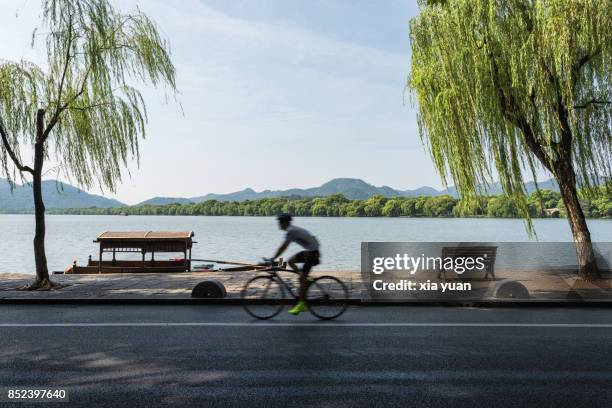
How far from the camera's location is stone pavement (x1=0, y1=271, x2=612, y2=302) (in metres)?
11.8

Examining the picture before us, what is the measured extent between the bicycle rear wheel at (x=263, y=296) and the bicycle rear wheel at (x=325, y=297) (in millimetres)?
570

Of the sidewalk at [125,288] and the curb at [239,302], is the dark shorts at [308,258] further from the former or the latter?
the sidewalk at [125,288]

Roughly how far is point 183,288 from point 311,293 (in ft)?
15.9

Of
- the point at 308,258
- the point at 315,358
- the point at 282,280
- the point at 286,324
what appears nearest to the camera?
the point at 315,358

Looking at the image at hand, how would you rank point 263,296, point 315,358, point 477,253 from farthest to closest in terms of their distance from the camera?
point 477,253, point 263,296, point 315,358

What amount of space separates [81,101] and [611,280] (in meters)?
14.7

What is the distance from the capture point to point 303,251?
959 cm

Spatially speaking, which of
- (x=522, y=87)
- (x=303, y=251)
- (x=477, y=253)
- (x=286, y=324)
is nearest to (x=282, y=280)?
(x=303, y=251)

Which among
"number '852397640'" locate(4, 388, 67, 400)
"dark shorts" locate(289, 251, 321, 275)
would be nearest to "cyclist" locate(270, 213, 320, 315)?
"dark shorts" locate(289, 251, 321, 275)

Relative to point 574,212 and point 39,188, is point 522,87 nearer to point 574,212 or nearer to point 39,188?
point 574,212

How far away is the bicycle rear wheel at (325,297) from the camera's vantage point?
9.82 metres

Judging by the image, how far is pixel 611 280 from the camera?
14656 mm

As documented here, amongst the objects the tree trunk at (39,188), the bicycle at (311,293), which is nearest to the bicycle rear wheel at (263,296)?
the bicycle at (311,293)

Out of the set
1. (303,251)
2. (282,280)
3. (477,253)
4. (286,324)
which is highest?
(303,251)
